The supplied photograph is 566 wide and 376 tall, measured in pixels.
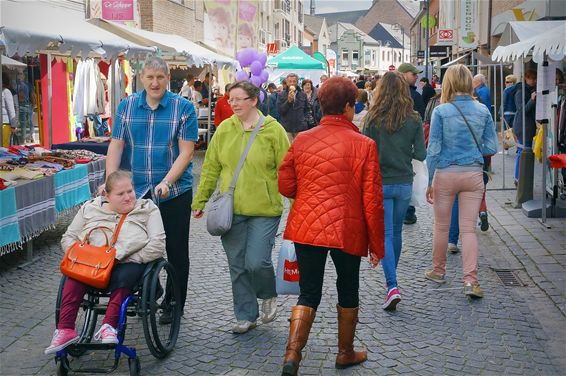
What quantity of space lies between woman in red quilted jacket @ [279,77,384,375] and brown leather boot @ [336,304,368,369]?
0.08 feet

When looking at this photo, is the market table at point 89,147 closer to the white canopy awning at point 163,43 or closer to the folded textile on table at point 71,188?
the folded textile on table at point 71,188

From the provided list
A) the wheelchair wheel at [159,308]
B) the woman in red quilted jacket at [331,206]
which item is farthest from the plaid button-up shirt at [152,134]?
the woman in red quilted jacket at [331,206]

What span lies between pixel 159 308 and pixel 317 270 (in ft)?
4.07

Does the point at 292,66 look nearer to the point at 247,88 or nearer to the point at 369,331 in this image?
the point at 247,88

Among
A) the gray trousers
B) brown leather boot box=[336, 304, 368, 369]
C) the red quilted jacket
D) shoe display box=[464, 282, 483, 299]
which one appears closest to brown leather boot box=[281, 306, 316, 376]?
brown leather boot box=[336, 304, 368, 369]

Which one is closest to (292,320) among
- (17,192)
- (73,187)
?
(17,192)

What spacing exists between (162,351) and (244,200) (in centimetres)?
109

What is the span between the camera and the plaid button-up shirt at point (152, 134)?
16.9 feet

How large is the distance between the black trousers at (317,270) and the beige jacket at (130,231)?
35.5 inches

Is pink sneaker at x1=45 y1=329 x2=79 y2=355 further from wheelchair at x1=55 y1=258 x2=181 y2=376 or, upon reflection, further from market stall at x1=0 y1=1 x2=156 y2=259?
market stall at x1=0 y1=1 x2=156 y2=259

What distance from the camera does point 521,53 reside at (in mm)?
8562

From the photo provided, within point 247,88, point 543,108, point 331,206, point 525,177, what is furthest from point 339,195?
point 525,177

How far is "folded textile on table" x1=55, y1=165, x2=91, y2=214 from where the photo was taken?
8.25 metres

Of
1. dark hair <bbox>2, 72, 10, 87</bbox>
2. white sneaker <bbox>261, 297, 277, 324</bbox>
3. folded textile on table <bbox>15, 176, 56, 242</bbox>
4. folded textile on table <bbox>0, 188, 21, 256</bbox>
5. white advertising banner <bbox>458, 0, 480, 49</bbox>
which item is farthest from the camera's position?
white advertising banner <bbox>458, 0, 480, 49</bbox>
